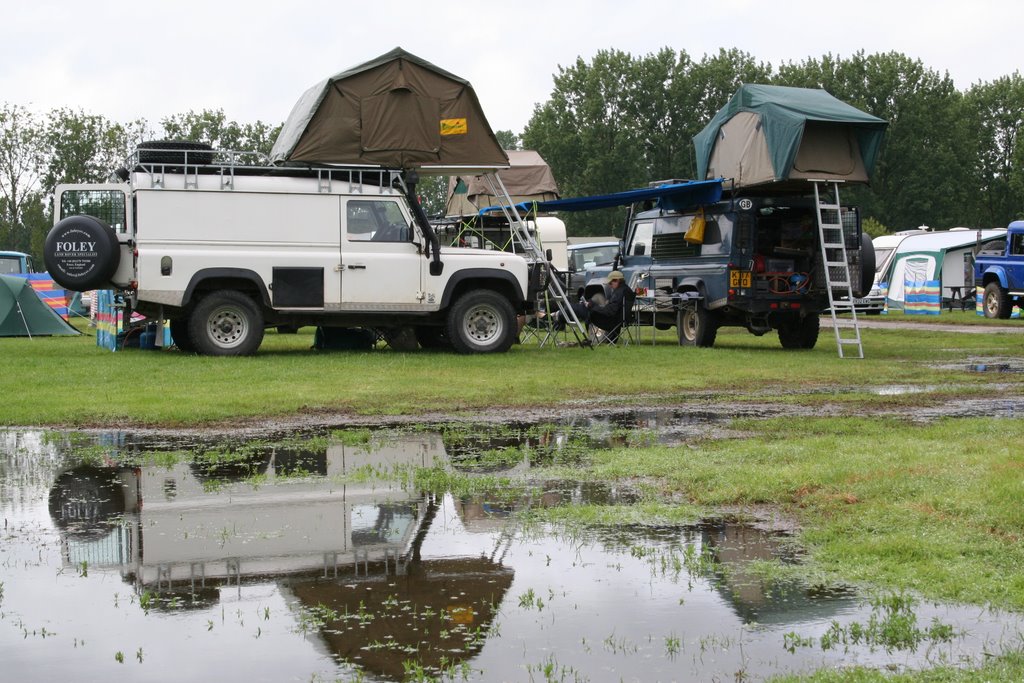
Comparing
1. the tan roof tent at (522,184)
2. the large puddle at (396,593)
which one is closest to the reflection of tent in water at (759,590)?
the large puddle at (396,593)

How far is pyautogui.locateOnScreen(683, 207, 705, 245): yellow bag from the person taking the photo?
65.9ft

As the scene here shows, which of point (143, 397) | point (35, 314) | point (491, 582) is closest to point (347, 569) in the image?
point (491, 582)

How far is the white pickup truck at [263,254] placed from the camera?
54.9 ft

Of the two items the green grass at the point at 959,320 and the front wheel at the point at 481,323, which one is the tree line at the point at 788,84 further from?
the front wheel at the point at 481,323

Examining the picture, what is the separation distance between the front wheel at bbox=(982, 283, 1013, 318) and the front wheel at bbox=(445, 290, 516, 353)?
712 inches

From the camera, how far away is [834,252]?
63.4 ft

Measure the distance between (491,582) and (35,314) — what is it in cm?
2136

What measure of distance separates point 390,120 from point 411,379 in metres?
5.21

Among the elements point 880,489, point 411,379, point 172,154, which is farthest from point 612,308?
point 880,489

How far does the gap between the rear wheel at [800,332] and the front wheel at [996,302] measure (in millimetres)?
13132

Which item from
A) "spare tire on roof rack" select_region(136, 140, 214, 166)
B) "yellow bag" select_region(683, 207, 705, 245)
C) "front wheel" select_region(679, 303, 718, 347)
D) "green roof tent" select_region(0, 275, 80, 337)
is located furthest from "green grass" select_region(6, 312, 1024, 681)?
"green roof tent" select_region(0, 275, 80, 337)

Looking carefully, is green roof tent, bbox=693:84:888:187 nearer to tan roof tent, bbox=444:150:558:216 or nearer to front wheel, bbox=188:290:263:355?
front wheel, bbox=188:290:263:355

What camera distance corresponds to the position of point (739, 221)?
19328mm

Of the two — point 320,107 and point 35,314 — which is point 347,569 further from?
point 35,314
